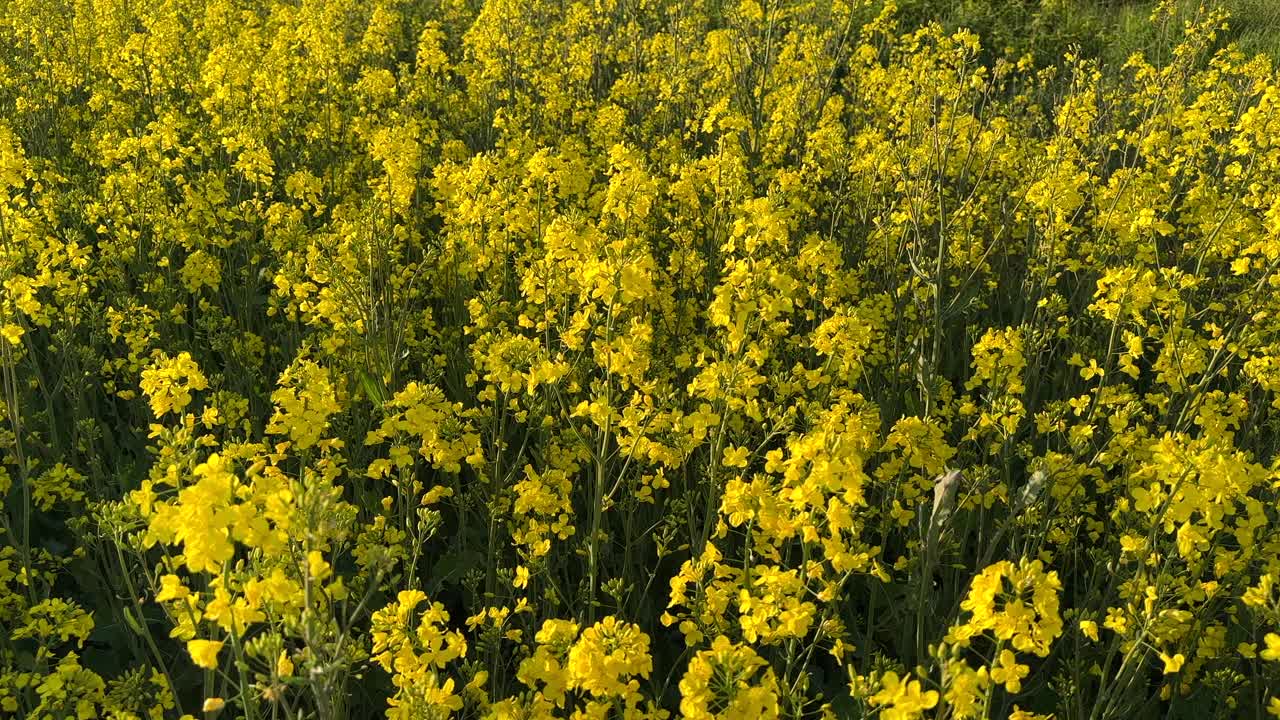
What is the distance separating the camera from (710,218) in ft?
17.7

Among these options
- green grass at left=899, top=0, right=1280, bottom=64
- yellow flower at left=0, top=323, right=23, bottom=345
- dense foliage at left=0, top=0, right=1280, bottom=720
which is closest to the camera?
dense foliage at left=0, top=0, right=1280, bottom=720

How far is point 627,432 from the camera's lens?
131 inches

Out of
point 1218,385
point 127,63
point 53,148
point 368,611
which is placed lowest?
point 1218,385

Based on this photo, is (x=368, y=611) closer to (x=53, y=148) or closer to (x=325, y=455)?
(x=325, y=455)

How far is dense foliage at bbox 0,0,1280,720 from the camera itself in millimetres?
2238

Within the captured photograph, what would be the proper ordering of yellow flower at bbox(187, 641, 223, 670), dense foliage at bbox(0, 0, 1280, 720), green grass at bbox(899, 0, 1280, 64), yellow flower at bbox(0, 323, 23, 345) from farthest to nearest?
green grass at bbox(899, 0, 1280, 64) < yellow flower at bbox(0, 323, 23, 345) < dense foliage at bbox(0, 0, 1280, 720) < yellow flower at bbox(187, 641, 223, 670)

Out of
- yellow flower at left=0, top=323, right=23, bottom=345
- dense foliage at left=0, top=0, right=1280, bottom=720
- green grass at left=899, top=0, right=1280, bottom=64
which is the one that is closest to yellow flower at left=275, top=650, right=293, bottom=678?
dense foliage at left=0, top=0, right=1280, bottom=720

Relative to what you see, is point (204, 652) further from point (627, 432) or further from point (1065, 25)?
point (1065, 25)

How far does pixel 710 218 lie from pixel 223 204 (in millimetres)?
3089

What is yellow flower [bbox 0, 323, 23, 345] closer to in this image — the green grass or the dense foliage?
the dense foliage

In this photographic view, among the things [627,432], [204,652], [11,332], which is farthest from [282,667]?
[11,332]

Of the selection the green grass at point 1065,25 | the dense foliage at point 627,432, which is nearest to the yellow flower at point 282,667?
the dense foliage at point 627,432

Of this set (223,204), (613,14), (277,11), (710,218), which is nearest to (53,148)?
(223,204)

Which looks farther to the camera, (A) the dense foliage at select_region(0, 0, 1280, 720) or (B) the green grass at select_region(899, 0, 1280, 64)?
(B) the green grass at select_region(899, 0, 1280, 64)
